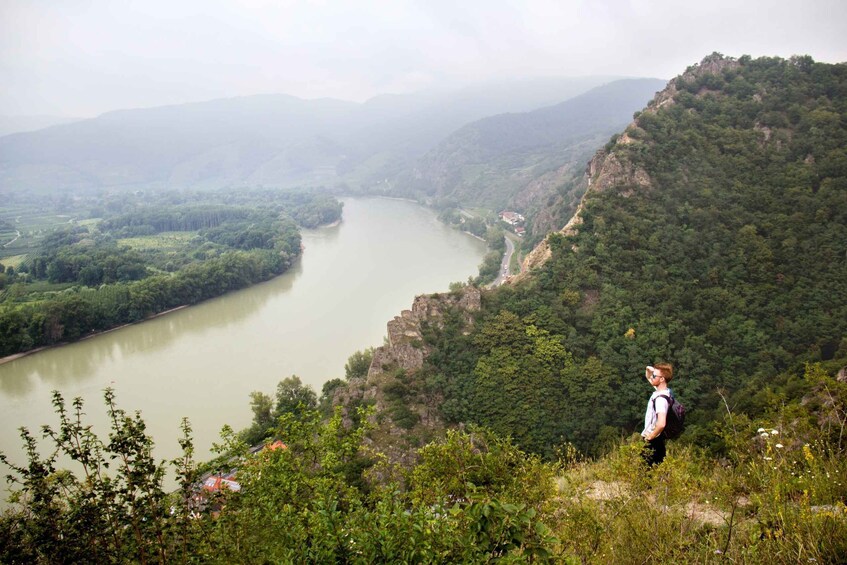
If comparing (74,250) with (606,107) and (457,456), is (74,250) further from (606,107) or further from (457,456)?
(606,107)

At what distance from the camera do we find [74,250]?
43406 mm

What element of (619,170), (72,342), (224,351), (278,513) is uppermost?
(619,170)

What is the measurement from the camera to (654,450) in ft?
13.2

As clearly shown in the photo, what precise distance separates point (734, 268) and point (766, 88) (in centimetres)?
1162

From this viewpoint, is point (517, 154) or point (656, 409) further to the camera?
point (517, 154)

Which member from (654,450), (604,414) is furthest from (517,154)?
(654,450)

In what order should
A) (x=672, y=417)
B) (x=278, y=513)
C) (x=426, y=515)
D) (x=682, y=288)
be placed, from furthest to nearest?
(x=682, y=288) < (x=672, y=417) < (x=278, y=513) < (x=426, y=515)

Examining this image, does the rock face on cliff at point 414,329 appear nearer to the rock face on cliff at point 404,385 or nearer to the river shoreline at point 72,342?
the rock face on cliff at point 404,385

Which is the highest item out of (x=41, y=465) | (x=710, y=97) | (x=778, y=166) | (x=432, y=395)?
(x=710, y=97)

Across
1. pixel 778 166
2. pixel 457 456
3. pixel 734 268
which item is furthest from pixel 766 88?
pixel 457 456

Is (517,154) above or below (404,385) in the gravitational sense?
above

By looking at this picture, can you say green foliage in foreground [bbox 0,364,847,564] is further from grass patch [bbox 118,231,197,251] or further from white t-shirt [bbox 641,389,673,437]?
grass patch [bbox 118,231,197,251]

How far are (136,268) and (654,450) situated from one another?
139 ft

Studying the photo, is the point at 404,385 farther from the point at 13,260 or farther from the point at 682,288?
the point at 13,260
